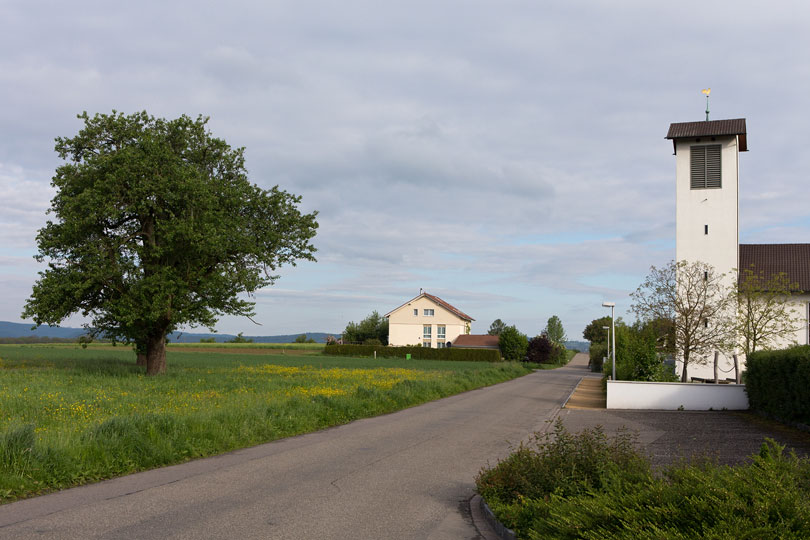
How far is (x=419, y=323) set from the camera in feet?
307

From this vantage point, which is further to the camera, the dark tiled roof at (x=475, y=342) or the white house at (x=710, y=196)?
the dark tiled roof at (x=475, y=342)

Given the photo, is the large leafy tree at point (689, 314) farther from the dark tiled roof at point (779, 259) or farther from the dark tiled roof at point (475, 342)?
the dark tiled roof at point (475, 342)

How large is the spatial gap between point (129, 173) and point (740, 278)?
33.0 metres

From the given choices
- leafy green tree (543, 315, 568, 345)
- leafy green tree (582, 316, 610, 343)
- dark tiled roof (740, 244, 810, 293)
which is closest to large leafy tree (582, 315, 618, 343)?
leafy green tree (582, 316, 610, 343)

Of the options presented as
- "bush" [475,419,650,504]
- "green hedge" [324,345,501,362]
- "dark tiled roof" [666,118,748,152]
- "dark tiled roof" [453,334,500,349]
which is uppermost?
"dark tiled roof" [666,118,748,152]

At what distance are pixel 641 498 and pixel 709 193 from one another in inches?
1386

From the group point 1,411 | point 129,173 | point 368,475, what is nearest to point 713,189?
point 129,173

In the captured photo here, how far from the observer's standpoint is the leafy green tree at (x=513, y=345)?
3169 inches

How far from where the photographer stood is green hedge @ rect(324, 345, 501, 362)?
244 ft

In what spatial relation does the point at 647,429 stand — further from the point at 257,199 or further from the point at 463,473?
the point at 257,199

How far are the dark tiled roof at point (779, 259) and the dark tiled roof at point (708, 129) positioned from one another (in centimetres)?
764

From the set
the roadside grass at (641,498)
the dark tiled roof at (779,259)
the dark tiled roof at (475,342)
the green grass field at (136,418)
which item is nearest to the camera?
the roadside grass at (641,498)

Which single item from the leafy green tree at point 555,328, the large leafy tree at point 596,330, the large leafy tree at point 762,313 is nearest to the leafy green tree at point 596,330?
the large leafy tree at point 596,330

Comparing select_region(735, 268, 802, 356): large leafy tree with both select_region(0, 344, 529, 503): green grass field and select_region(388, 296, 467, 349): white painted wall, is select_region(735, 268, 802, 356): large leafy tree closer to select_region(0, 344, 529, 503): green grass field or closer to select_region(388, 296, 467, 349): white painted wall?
select_region(0, 344, 529, 503): green grass field
